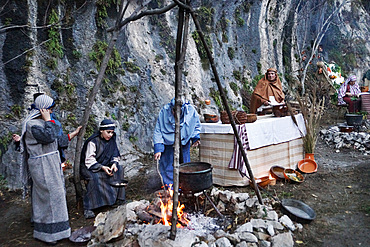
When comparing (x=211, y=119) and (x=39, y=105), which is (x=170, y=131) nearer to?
(x=211, y=119)

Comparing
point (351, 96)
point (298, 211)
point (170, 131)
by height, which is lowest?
point (298, 211)

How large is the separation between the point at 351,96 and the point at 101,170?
10220 mm

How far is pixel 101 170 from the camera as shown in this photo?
13.5 ft

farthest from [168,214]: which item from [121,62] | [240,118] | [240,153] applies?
[121,62]

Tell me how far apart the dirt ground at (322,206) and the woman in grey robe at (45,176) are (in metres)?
0.20

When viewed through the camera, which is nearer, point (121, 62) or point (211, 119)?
point (211, 119)

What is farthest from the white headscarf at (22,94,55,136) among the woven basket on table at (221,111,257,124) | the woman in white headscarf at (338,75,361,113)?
the woman in white headscarf at (338,75,361,113)

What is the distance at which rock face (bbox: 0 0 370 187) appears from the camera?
19.4ft

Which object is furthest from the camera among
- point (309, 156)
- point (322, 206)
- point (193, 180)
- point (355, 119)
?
point (355, 119)

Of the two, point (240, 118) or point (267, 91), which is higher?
point (267, 91)

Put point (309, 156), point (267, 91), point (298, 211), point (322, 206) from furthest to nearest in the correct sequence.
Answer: point (267, 91)
point (309, 156)
point (322, 206)
point (298, 211)

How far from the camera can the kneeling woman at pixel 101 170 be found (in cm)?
402

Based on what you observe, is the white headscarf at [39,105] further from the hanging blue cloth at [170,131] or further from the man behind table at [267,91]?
the man behind table at [267,91]

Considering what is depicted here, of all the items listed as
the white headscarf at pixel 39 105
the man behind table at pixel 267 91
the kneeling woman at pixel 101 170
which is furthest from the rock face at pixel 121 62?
the man behind table at pixel 267 91
